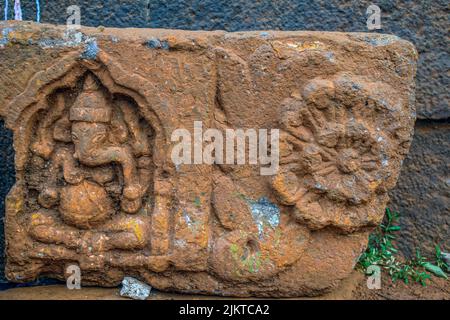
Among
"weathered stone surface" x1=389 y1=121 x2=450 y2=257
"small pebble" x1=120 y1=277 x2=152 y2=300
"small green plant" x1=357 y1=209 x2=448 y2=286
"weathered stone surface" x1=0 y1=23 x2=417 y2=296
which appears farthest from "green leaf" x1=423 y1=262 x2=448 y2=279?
"small pebble" x1=120 y1=277 x2=152 y2=300

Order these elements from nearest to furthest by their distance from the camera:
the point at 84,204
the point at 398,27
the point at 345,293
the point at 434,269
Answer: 1. the point at 84,204
2. the point at 345,293
3. the point at 434,269
4. the point at 398,27

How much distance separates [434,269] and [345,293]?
0.63 m

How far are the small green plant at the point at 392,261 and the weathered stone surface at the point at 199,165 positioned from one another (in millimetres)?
520

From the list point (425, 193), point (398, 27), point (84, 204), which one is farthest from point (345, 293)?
point (398, 27)

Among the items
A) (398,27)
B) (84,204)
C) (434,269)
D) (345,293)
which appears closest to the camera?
(84,204)

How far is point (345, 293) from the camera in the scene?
2350mm

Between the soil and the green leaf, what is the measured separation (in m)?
0.04

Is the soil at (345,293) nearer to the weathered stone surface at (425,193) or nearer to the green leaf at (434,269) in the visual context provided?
the green leaf at (434,269)

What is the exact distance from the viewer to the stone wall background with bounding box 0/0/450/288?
2.77 m

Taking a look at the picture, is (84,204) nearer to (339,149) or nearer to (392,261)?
(339,149)

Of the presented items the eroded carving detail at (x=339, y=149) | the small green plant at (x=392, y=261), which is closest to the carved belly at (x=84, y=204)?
the eroded carving detail at (x=339, y=149)

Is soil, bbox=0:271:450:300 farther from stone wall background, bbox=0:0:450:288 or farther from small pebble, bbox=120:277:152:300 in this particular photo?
stone wall background, bbox=0:0:450:288

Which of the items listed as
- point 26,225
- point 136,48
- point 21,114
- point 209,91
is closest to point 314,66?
point 209,91

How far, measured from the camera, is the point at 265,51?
2125 millimetres
